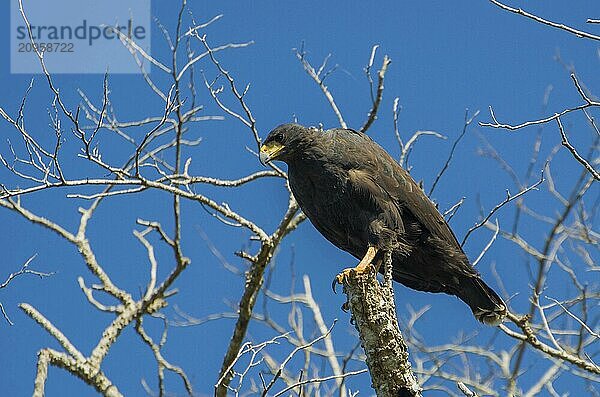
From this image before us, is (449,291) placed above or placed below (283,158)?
below

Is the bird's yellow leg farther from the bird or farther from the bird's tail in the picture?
the bird's tail

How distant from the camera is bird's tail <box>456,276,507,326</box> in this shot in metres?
5.44

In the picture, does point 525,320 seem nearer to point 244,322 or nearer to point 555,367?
point 244,322

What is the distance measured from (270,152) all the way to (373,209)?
77 centimetres

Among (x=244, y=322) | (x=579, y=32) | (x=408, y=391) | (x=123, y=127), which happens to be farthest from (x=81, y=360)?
(x=579, y=32)

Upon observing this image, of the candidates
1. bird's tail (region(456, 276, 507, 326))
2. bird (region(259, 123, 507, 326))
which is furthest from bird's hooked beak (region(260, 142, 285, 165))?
bird's tail (region(456, 276, 507, 326))

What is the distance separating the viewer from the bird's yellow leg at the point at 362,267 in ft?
15.5

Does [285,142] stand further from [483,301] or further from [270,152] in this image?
[483,301]

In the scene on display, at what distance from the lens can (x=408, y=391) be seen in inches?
166

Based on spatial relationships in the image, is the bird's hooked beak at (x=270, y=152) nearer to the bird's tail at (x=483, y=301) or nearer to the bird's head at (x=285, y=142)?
the bird's head at (x=285, y=142)

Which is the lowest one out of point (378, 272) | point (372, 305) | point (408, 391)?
point (408, 391)

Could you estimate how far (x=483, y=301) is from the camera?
216 inches

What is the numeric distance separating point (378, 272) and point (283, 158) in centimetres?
91

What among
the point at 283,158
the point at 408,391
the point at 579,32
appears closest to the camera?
the point at 579,32
